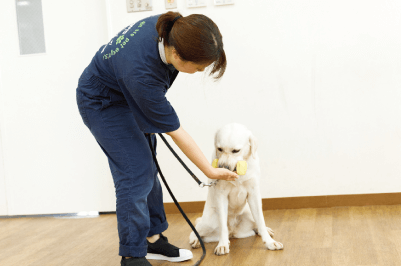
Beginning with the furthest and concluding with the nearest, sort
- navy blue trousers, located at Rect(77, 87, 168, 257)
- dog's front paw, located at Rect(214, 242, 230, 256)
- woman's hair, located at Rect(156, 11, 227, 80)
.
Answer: dog's front paw, located at Rect(214, 242, 230, 256) → navy blue trousers, located at Rect(77, 87, 168, 257) → woman's hair, located at Rect(156, 11, 227, 80)

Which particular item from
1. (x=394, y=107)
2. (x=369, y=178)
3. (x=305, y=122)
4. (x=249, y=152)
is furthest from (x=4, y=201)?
(x=394, y=107)

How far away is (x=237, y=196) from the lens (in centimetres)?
195

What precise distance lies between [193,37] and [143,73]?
0.24m

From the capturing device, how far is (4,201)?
10.0 feet

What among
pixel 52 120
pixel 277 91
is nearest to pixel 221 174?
pixel 277 91

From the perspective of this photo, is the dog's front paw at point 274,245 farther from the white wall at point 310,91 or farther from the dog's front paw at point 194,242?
the white wall at point 310,91

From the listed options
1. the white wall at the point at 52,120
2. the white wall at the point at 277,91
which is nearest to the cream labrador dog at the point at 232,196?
the white wall at the point at 277,91

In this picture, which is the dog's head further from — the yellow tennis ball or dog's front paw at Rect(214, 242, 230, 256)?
dog's front paw at Rect(214, 242, 230, 256)

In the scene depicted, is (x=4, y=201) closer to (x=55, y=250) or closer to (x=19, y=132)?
(x=19, y=132)

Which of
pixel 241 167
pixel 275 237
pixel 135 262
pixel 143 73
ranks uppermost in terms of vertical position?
pixel 143 73

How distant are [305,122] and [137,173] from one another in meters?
1.43

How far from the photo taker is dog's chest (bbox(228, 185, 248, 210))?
1938mm

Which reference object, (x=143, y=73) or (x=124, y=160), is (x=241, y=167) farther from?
(x=143, y=73)

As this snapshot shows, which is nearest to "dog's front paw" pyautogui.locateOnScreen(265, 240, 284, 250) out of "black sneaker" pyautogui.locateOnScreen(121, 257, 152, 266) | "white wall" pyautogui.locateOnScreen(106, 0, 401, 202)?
"black sneaker" pyautogui.locateOnScreen(121, 257, 152, 266)
